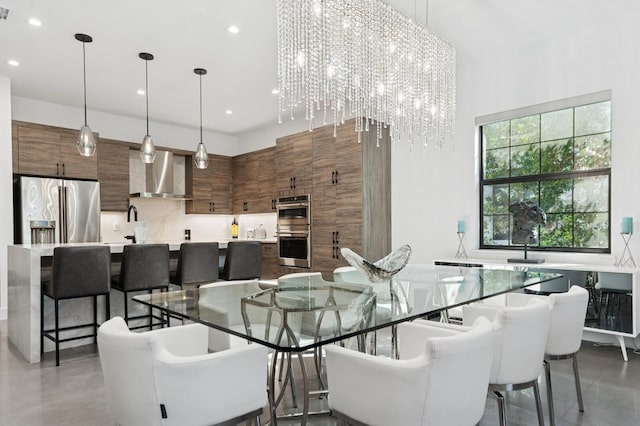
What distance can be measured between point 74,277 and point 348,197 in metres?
3.15

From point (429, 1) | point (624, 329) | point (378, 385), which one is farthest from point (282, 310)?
point (624, 329)

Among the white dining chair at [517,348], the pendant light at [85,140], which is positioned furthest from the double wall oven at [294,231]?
the white dining chair at [517,348]

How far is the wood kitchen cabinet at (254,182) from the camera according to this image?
271 inches

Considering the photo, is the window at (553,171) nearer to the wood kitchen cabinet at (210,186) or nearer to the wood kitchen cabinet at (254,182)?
the wood kitchen cabinet at (254,182)

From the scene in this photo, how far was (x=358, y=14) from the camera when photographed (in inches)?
112

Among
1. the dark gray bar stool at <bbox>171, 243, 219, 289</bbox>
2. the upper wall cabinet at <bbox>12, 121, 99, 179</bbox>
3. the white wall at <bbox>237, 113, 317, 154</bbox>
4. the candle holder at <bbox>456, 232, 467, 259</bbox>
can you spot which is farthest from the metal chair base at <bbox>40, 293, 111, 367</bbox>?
the white wall at <bbox>237, 113, 317, 154</bbox>

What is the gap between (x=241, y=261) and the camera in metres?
4.24

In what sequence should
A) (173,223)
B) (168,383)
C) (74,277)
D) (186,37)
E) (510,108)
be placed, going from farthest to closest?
(173,223)
(510,108)
(186,37)
(74,277)
(168,383)

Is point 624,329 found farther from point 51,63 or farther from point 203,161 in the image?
point 51,63

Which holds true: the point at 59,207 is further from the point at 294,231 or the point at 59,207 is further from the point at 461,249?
the point at 461,249

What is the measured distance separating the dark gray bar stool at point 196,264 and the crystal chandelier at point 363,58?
1688 mm

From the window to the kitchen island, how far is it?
3590mm

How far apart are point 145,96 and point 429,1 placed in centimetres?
400

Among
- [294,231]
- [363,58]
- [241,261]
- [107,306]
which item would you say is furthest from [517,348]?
[294,231]
